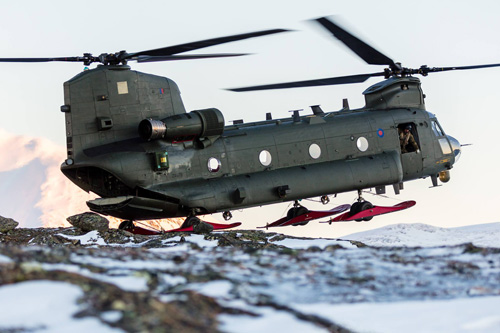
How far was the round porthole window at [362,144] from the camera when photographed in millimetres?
22047

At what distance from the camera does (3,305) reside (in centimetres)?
640

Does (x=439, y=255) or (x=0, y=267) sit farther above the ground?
(x=0, y=267)

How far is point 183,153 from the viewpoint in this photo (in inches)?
773

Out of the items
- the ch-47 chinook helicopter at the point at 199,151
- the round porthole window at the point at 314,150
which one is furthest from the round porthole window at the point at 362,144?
the round porthole window at the point at 314,150

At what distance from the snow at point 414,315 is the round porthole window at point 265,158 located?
44.3 feet

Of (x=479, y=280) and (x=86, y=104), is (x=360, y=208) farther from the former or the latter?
(x=479, y=280)

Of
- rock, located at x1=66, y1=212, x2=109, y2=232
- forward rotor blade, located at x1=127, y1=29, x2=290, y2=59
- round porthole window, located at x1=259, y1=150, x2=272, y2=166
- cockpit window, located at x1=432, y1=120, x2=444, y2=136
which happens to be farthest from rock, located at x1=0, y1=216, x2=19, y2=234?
cockpit window, located at x1=432, y1=120, x2=444, y2=136

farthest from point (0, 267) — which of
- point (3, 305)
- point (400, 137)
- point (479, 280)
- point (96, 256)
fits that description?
point (400, 137)

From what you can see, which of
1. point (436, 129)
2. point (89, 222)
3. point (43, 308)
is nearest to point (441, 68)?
point (436, 129)

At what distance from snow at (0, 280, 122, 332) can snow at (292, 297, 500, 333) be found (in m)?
2.02

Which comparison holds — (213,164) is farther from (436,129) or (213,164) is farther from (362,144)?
(436,129)

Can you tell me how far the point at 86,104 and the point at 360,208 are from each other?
8.81 metres

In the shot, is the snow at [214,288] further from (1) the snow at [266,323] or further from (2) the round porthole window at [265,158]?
(2) the round porthole window at [265,158]

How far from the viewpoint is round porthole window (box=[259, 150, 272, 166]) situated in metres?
20.6
